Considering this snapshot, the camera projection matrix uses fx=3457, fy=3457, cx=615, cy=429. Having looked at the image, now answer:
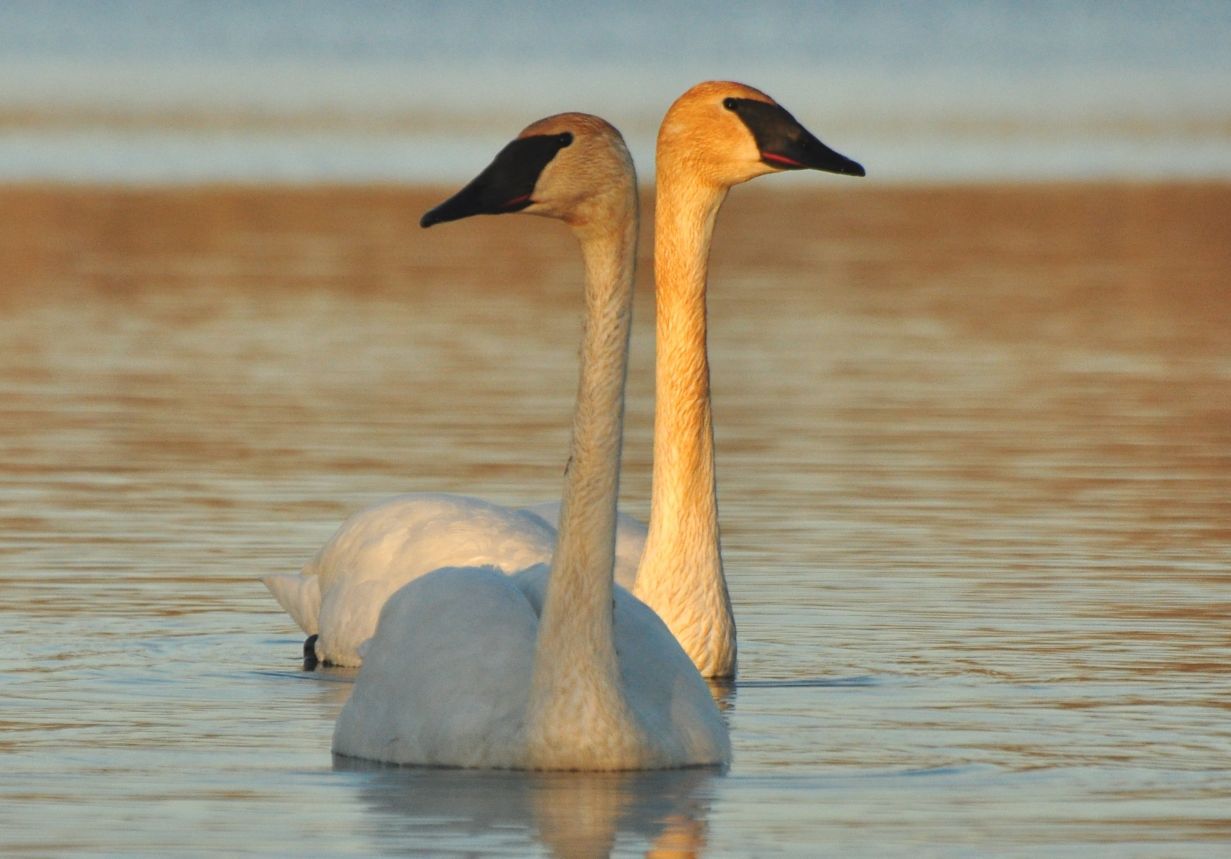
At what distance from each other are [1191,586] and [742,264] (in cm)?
1788

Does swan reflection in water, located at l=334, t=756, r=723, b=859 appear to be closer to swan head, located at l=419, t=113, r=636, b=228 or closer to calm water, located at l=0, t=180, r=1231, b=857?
calm water, located at l=0, t=180, r=1231, b=857

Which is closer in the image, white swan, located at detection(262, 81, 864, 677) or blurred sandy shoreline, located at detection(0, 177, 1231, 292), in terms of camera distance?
white swan, located at detection(262, 81, 864, 677)

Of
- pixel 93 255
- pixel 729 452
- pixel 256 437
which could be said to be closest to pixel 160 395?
pixel 256 437

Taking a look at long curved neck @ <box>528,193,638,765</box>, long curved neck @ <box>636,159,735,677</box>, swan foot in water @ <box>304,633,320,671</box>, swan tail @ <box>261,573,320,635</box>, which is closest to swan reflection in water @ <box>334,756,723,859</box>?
long curved neck @ <box>528,193,638,765</box>

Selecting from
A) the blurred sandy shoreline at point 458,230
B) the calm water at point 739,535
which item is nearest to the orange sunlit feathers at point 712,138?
the calm water at point 739,535

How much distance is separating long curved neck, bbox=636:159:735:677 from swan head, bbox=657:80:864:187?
0.18 ft

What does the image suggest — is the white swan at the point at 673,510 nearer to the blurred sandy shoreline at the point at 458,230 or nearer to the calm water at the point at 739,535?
the calm water at the point at 739,535

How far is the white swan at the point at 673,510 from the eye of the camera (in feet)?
36.6

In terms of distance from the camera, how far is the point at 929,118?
6475 cm

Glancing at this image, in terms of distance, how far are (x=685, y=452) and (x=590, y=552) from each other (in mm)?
2483

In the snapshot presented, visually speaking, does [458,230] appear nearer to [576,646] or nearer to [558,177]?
[558,177]

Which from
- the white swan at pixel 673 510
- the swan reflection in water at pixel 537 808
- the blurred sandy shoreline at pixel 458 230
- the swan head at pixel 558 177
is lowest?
the blurred sandy shoreline at pixel 458 230

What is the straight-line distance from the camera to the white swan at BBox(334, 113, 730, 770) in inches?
353

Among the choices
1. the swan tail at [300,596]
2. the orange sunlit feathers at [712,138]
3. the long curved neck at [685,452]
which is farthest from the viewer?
the swan tail at [300,596]
